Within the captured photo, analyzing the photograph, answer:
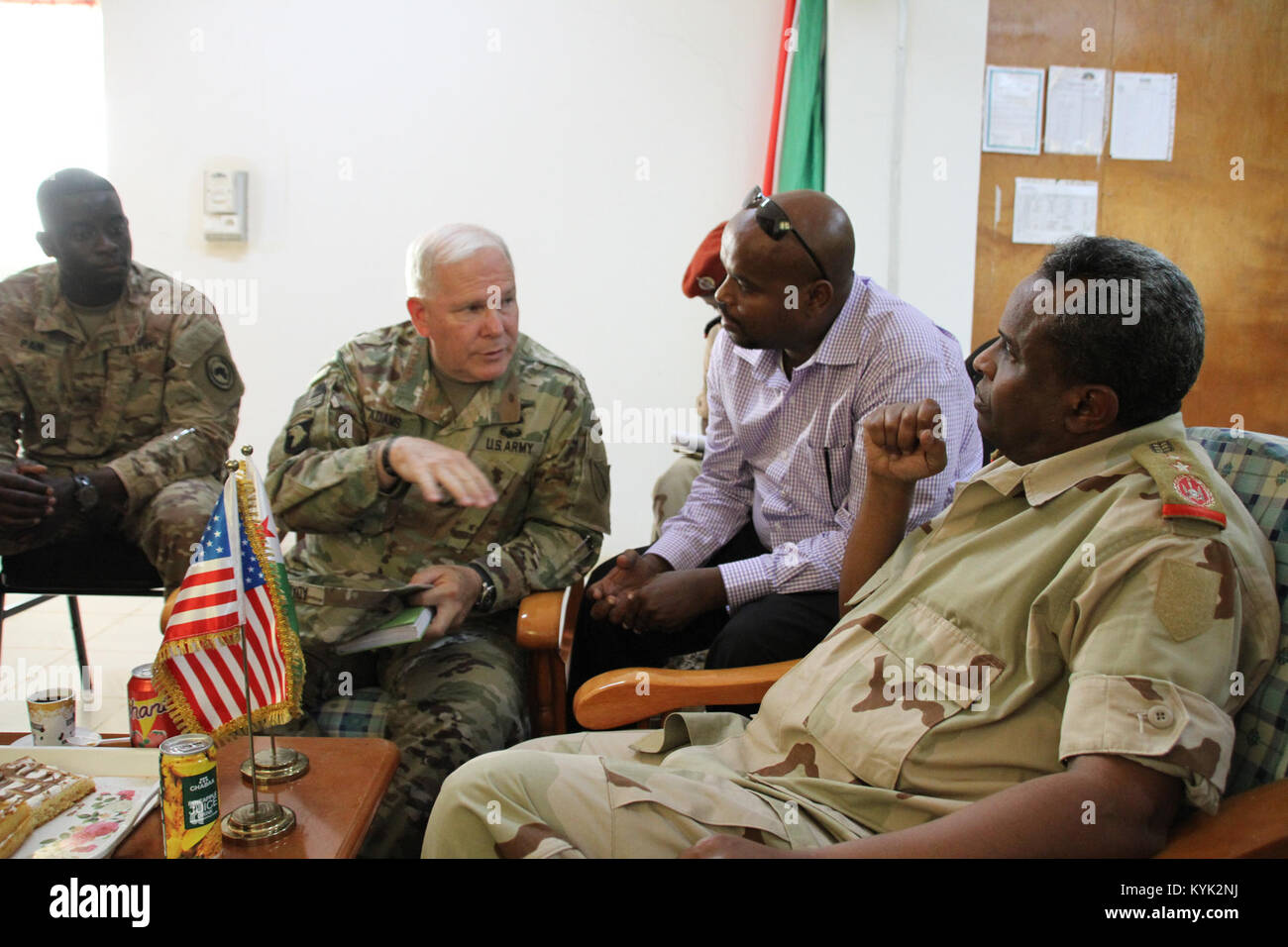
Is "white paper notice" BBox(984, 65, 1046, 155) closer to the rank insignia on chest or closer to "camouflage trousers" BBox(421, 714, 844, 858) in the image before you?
the rank insignia on chest

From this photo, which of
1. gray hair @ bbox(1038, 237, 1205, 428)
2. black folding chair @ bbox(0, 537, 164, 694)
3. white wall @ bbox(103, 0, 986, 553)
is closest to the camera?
gray hair @ bbox(1038, 237, 1205, 428)

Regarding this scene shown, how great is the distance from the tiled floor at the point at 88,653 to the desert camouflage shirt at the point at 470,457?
1.18 metres

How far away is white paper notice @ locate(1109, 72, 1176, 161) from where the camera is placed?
3369mm

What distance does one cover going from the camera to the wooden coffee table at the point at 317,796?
1062mm

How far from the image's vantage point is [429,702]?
5.40ft

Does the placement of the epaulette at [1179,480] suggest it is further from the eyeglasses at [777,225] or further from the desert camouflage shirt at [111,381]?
the desert camouflage shirt at [111,381]

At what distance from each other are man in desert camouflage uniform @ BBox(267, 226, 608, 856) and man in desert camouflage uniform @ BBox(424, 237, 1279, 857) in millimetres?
577

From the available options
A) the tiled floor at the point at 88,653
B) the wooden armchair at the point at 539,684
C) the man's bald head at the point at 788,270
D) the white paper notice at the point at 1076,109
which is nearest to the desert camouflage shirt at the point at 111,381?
the tiled floor at the point at 88,653

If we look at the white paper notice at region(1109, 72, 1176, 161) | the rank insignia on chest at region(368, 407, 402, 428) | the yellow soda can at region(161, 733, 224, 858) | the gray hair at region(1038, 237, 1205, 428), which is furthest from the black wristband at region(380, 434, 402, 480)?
the white paper notice at region(1109, 72, 1176, 161)

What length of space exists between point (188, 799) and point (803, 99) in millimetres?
3076

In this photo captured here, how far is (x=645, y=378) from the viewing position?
3688 millimetres

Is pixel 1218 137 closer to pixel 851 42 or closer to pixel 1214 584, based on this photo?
pixel 851 42
